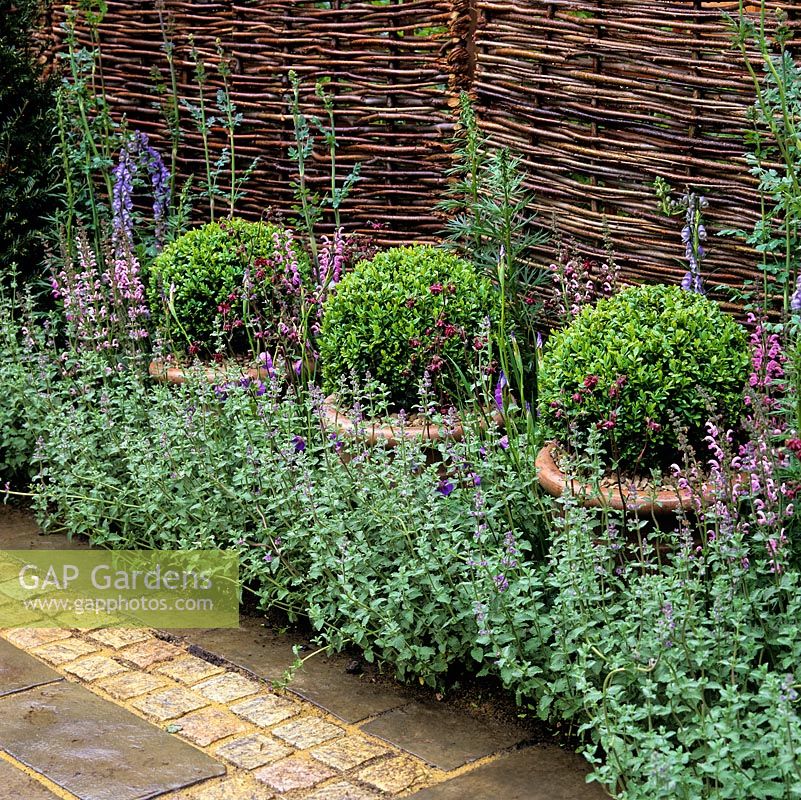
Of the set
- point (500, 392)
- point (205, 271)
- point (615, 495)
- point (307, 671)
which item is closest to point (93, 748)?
point (307, 671)

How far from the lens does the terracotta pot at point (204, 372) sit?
464 cm

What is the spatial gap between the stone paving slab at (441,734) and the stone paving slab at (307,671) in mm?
83

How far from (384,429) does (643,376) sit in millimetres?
1084

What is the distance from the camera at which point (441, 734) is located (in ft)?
10.9

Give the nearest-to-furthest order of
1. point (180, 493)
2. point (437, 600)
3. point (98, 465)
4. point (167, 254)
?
point (437, 600)
point (180, 493)
point (98, 465)
point (167, 254)

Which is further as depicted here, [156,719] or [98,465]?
[98,465]

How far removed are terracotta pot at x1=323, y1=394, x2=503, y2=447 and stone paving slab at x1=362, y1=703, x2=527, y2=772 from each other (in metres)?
0.96

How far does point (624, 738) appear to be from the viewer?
3.00 meters

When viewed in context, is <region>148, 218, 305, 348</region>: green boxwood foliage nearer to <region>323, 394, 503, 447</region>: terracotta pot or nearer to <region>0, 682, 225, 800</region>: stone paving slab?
<region>323, 394, 503, 447</region>: terracotta pot

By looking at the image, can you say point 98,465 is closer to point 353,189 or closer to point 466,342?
point 466,342

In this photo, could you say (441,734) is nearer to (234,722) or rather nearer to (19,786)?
(234,722)

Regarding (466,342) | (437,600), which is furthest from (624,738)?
(466,342)

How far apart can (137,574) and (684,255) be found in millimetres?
2554

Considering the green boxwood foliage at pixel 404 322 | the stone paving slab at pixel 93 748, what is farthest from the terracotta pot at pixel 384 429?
the stone paving slab at pixel 93 748
